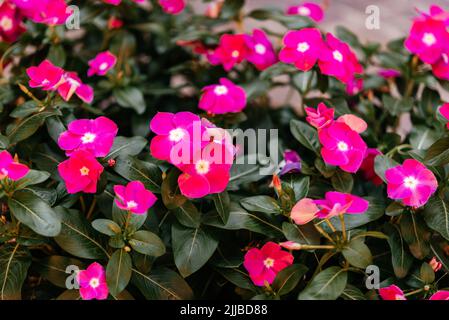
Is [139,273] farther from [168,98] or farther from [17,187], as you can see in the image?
[168,98]

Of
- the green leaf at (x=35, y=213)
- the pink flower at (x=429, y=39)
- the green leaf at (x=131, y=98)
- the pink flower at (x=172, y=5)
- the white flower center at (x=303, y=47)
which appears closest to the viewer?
the green leaf at (x=35, y=213)

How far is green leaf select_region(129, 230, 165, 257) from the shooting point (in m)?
1.20

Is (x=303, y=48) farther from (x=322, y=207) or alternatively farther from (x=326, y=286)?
(x=326, y=286)

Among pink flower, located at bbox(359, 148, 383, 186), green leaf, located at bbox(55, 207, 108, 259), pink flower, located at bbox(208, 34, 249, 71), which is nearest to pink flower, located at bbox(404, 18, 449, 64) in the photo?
pink flower, located at bbox(359, 148, 383, 186)

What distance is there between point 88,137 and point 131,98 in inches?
18.8

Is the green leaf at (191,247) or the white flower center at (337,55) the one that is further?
the white flower center at (337,55)

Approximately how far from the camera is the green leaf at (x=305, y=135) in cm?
142

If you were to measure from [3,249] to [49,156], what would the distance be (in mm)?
249

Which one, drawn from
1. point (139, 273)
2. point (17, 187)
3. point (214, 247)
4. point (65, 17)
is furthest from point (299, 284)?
point (65, 17)

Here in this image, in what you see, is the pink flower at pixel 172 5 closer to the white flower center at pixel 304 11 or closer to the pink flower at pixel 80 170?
the white flower center at pixel 304 11

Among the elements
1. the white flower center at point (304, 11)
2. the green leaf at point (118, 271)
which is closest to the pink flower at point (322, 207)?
the green leaf at point (118, 271)

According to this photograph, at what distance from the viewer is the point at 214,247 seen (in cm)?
126

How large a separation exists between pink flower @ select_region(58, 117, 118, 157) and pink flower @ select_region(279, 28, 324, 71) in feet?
1.57

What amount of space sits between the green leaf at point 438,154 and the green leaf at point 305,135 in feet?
0.82
